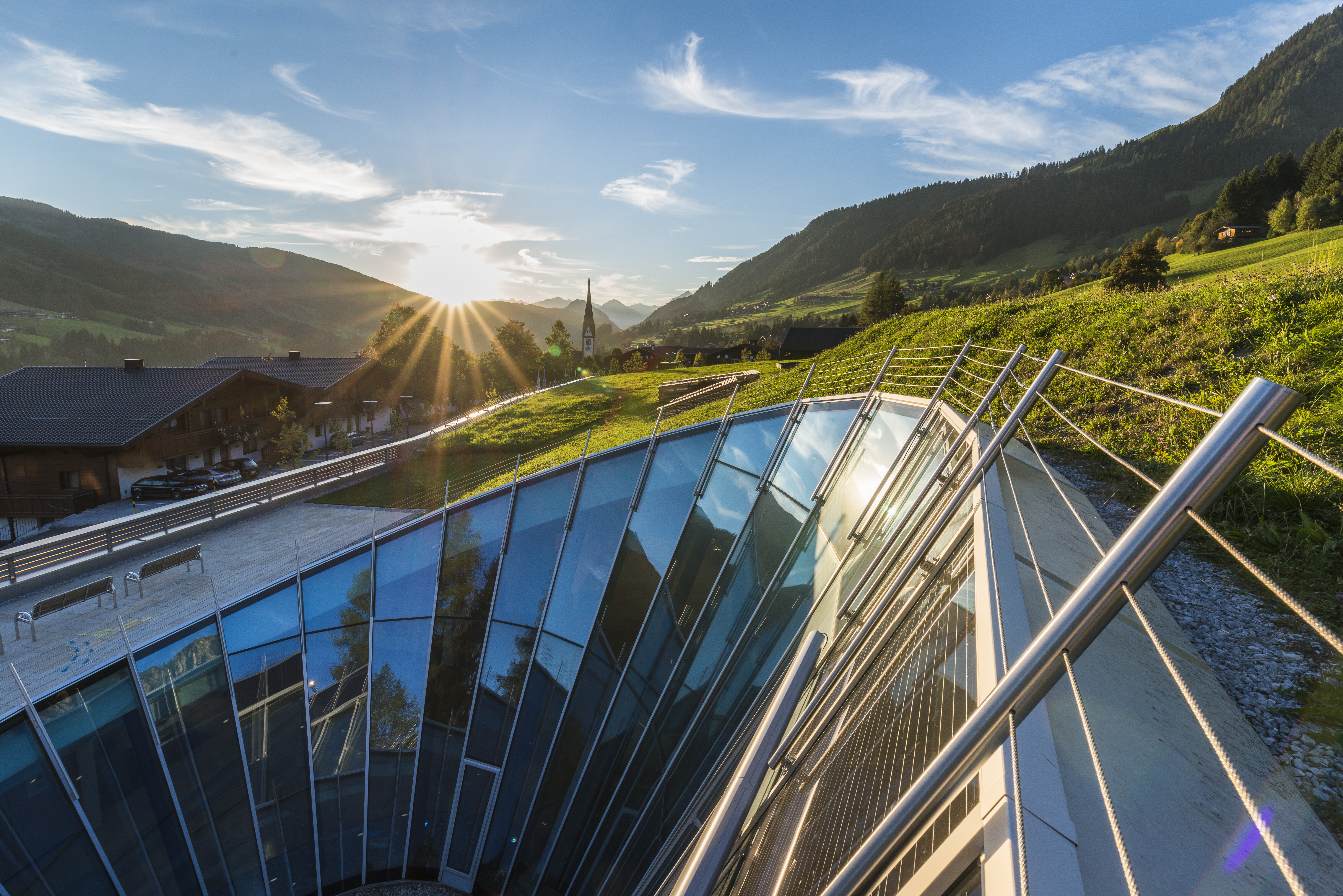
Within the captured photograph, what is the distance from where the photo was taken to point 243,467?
104ft

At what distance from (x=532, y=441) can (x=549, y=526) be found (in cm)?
1418

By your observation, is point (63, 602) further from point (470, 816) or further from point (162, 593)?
point (470, 816)

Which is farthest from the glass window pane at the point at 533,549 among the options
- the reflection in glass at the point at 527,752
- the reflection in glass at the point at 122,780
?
the reflection in glass at the point at 122,780

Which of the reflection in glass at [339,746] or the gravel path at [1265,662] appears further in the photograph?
the reflection in glass at [339,746]

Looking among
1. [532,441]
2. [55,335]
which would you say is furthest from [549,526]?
[55,335]

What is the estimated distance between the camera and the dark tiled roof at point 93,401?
86.7 feet

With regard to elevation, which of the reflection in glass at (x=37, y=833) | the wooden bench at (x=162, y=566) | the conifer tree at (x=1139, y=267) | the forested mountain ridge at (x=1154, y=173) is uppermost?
the forested mountain ridge at (x=1154, y=173)

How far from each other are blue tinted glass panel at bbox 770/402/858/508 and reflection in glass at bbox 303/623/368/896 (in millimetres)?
8056

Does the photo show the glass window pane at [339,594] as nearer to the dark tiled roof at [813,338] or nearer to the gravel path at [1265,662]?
the gravel path at [1265,662]

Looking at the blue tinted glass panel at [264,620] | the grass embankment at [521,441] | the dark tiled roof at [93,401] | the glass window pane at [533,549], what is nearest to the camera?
the blue tinted glass panel at [264,620]

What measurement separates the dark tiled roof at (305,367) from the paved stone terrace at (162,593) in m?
29.9

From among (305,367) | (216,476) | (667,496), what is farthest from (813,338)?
(667,496)

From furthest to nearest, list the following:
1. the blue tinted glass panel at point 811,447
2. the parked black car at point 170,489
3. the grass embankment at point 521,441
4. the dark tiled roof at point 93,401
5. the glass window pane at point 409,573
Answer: the dark tiled roof at point 93,401
the parked black car at point 170,489
the grass embankment at point 521,441
the glass window pane at point 409,573
the blue tinted glass panel at point 811,447

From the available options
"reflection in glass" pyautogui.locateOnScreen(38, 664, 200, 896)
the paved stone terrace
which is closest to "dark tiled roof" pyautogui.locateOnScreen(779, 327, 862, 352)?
the paved stone terrace
